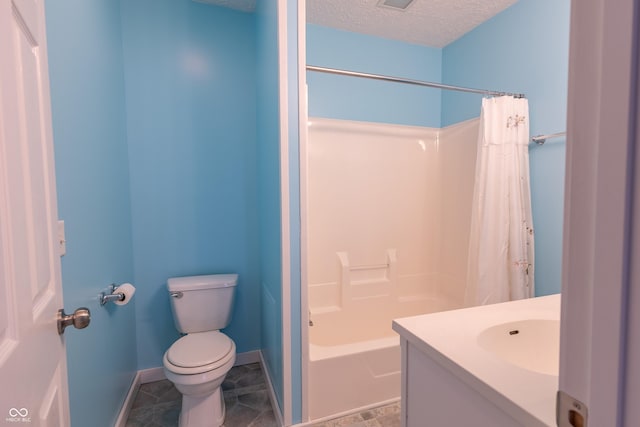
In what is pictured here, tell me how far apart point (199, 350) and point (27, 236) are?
126 centimetres

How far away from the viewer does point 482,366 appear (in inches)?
28.0

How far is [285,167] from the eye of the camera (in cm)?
144

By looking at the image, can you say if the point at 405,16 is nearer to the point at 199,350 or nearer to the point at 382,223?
the point at 382,223

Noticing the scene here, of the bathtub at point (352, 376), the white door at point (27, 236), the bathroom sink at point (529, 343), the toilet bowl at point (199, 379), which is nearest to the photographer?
the white door at point (27, 236)

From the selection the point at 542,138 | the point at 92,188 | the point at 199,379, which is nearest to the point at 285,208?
the point at 92,188

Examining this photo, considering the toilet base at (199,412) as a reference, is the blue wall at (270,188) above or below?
above

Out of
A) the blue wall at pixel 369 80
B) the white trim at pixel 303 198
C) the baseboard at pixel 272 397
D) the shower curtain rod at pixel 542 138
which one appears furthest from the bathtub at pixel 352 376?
the blue wall at pixel 369 80

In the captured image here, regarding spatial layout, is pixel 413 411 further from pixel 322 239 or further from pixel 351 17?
pixel 351 17

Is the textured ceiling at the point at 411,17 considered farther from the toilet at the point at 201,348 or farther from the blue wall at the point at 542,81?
the toilet at the point at 201,348

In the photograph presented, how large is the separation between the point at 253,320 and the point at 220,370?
73 cm

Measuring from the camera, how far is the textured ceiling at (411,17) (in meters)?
2.00

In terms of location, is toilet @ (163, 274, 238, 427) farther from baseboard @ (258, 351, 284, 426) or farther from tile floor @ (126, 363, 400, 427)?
baseboard @ (258, 351, 284, 426)

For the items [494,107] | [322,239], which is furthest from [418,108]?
[322,239]

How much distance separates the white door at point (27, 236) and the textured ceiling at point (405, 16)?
1790 millimetres
